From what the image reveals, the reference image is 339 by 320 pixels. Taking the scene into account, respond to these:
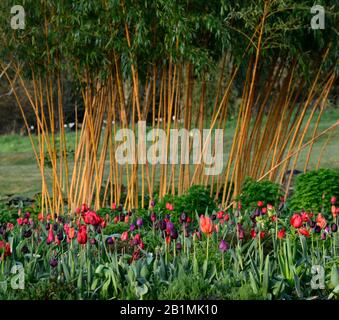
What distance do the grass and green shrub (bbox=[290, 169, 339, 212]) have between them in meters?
5.41

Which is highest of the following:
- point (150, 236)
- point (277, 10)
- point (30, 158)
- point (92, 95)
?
point (277, 10)

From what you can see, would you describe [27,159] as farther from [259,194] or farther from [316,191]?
[316,191]

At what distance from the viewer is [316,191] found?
209 inches

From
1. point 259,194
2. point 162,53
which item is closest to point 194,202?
point 259,194

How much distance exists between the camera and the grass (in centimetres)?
1184

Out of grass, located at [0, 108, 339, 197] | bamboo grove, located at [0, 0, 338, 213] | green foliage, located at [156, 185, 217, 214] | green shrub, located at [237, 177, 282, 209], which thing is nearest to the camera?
green foliage, located at [156, 185, 217, 214]

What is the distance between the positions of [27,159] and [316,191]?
36.1 feet

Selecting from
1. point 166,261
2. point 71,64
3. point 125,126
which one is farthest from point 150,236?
point 71,64

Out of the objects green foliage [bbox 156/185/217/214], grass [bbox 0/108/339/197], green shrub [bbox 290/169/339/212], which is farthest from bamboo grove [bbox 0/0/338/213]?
grass [bbox 0/108/339/197]

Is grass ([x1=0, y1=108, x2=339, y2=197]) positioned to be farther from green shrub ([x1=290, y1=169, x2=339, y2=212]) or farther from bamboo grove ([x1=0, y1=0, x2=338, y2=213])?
green shrub ([x1=290, y1=169, x2=339, y2=212])

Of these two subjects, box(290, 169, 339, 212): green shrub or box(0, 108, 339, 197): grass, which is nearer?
box(290, 169, 339, 212): green shrub

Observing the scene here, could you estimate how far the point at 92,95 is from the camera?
684cm
